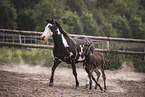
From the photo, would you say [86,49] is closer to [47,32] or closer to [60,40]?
[60,40]

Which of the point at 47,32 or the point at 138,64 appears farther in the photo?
the point at 138,64

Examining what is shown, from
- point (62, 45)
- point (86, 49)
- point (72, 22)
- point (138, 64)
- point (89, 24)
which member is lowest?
point (138, 64)

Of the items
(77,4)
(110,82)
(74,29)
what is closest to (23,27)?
(74,29)

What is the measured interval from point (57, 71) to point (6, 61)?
118 inches

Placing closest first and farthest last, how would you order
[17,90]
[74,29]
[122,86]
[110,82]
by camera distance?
[17,90] → [122,86] → [110,82] → [74,29]

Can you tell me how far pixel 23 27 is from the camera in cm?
4759

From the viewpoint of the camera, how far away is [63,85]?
8.17m

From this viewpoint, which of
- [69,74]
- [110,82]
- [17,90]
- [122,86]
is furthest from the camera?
[69,74]

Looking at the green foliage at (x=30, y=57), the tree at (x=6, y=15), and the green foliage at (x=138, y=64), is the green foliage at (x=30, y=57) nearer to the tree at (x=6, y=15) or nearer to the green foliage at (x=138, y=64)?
the green foliage at (x=138, y=64)

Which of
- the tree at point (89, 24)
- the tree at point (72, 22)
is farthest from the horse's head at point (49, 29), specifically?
the tree at point (89, 24)

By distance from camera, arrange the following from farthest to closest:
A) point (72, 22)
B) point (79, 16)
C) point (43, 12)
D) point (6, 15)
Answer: point (79, 16) → point (72, 22) → point (43, 12) → point (6, 15)

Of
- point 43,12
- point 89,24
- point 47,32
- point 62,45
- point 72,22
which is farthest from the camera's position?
point 89,24

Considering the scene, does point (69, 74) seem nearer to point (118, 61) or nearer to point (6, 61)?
point (118, 61)

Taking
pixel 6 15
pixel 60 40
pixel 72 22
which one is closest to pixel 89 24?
pixel 72 22
